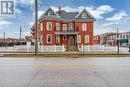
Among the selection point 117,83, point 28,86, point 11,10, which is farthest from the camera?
point 11,10

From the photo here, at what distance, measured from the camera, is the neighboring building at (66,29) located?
49.0 meters

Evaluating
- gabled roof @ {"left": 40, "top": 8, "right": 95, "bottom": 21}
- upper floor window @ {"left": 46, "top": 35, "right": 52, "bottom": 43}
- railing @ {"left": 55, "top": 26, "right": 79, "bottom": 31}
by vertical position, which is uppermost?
gabled roof @ {"left": 40, "top": 8, "right": 95, "bottom": 21}

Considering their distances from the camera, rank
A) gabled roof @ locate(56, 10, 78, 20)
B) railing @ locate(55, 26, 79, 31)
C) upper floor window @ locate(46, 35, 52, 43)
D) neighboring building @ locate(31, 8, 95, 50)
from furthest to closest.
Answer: gabled roof @ locate(56, 10, 78, 20) → railing @ locate(55, 26, 79, 31) → upper floor window @ locate(46, 35, 52, 43) → neighboring building @ locate(31, 8, 95, 50)

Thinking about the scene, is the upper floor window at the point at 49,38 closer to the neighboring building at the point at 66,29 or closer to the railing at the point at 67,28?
the neighboring building at the point at 66,29

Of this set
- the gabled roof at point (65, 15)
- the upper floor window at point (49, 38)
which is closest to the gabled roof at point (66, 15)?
the gabled roof at point (65, 15)

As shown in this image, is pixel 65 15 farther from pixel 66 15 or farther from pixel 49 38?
pixel 49 38

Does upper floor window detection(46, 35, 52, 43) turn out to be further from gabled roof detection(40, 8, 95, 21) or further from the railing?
gabled roof detection(40, 8, 95, 21)

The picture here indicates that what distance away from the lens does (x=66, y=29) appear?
50.7 metres

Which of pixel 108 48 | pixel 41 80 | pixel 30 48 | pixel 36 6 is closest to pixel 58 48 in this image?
pixel 30 48

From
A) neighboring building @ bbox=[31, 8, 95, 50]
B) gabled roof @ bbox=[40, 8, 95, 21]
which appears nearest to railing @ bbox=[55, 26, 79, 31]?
neighboring building @ bbox=[31, 8, 95, 50]

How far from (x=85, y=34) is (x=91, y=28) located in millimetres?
1696

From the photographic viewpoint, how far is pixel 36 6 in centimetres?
3039

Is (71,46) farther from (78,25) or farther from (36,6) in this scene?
(36,6)

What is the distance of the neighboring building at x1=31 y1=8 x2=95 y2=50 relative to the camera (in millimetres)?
49031
